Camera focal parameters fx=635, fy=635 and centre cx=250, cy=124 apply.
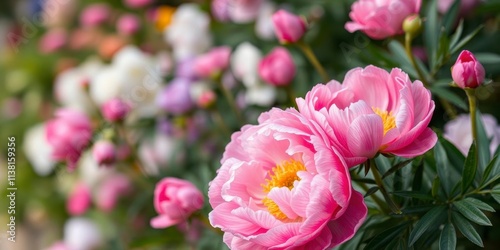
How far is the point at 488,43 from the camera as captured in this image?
89 centimetres

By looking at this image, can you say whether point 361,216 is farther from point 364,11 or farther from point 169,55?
point 169,55

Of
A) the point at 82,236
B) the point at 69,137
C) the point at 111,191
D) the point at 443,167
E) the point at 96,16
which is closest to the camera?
the point at 443,167

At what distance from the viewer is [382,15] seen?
582 millimetres

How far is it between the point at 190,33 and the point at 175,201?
0.59 metres

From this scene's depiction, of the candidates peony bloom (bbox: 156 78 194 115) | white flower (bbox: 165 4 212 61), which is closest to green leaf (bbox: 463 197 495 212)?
peony bloom (bbox: 156 78 194 115)

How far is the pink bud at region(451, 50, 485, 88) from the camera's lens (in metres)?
0.49

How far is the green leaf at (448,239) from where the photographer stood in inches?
18.9

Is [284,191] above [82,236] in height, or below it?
above

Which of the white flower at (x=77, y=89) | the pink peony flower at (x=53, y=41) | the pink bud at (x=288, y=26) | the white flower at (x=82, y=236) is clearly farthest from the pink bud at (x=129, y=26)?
the pink bud at (x=288, y=26)

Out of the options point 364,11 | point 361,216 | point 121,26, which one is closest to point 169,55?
point 121,26

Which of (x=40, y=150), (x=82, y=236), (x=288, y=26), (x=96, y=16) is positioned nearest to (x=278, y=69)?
(x=288, y=26)

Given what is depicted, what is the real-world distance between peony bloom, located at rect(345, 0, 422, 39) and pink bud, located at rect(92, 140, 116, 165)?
1.25 ft

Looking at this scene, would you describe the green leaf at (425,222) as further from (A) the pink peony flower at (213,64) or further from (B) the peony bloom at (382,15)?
(A) the pink peony flower at (213,64)

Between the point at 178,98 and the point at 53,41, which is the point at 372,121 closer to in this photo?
the point at 178,98
